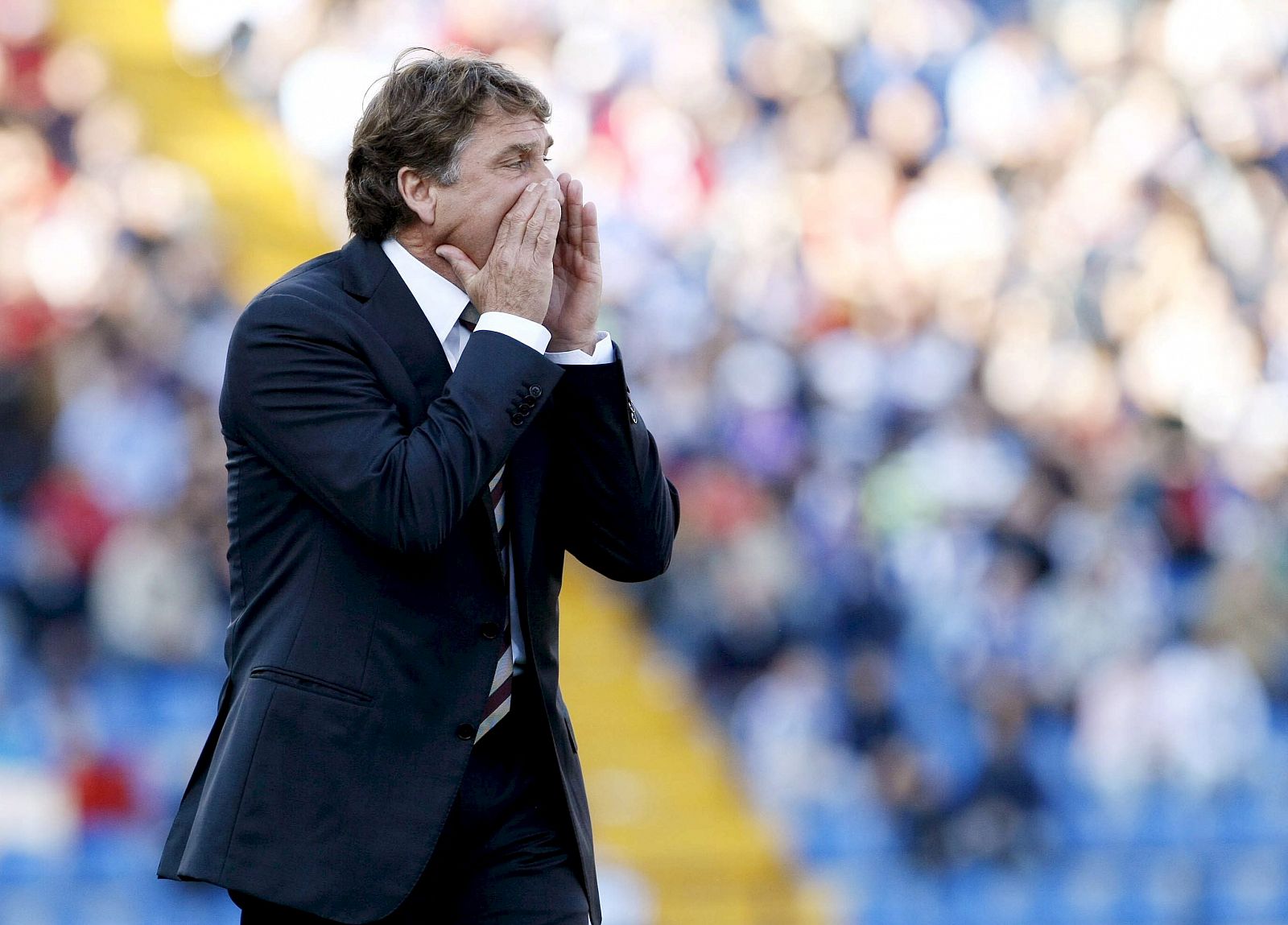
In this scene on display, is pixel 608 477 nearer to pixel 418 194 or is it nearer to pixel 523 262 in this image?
pixel 523 262

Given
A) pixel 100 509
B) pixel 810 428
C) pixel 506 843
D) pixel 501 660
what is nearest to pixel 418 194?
pixel 501 660

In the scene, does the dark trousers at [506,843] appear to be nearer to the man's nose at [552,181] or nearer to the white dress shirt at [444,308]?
the white dress shirt at [444,308]

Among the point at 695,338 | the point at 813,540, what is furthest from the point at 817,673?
the point at 695,338

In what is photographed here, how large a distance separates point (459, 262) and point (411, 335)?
0.37 ft

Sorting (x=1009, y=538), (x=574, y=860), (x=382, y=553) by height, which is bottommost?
(x=574, y=860)

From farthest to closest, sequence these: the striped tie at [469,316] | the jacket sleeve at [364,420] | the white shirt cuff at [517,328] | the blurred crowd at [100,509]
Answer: the blurred crowd at [100,509] < the striped tie at [469,316] < the white shirt cuff at [517,328] < the jacket sleeve at [364,420]

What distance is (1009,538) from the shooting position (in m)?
9.11

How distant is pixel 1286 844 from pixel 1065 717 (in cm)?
111

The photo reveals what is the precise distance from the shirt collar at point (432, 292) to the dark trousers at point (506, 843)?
448mm

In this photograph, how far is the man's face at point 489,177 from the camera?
2.30 meters

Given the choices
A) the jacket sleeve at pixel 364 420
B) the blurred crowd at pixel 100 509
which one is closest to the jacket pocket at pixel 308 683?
the jacket sleeve at pixel 364 420

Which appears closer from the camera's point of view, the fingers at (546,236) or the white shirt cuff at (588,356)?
the fingers at (546,236)

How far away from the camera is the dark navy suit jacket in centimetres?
214

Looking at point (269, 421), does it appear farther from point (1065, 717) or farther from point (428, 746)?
point (1065, 717)
